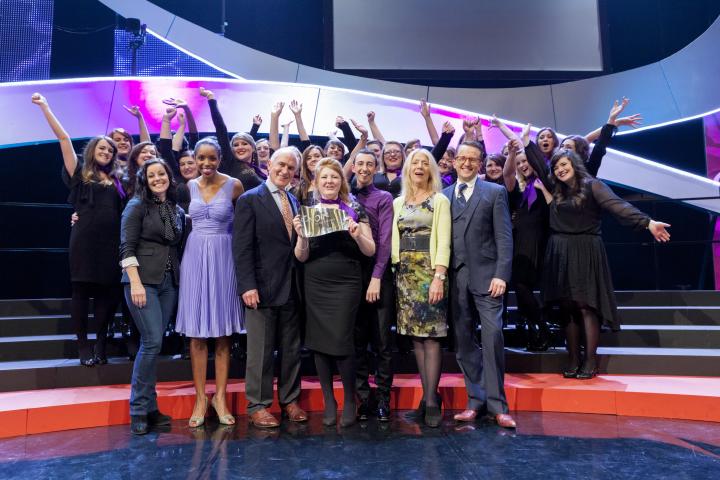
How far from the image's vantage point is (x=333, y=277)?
3104 mm

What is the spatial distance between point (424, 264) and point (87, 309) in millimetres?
2066

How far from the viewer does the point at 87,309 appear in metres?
3.64

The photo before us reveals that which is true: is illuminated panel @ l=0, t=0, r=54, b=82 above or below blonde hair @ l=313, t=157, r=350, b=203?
above

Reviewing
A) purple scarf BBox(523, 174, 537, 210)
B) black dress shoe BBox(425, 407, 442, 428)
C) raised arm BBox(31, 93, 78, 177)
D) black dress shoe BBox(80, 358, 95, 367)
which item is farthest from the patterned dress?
raised arm BBox(31, 93, 78, 177)

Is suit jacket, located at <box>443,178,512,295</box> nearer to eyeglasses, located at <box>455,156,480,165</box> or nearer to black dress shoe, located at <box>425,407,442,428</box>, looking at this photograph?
eyeglasses, located at <box>455,156,480,165</box>

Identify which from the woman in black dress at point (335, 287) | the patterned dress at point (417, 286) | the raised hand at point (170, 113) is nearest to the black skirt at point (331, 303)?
the woman in black dress at point (335, 287)

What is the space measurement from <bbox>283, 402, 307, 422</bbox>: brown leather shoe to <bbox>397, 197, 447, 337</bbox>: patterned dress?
692mm

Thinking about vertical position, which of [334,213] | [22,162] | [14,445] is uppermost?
[22,162]

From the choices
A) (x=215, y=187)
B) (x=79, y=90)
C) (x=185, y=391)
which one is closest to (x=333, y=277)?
(x=215, y=187)

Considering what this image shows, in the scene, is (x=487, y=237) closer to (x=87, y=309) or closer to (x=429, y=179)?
(x=429, y=179)

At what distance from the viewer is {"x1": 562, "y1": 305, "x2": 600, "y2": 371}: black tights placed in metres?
3.61

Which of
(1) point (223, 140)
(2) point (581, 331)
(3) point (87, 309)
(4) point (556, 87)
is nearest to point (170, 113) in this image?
(1) point (223, 140)

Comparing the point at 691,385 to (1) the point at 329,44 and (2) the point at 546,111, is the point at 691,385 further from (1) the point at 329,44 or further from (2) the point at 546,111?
(1) the point at 329,44

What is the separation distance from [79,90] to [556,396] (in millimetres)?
5205
